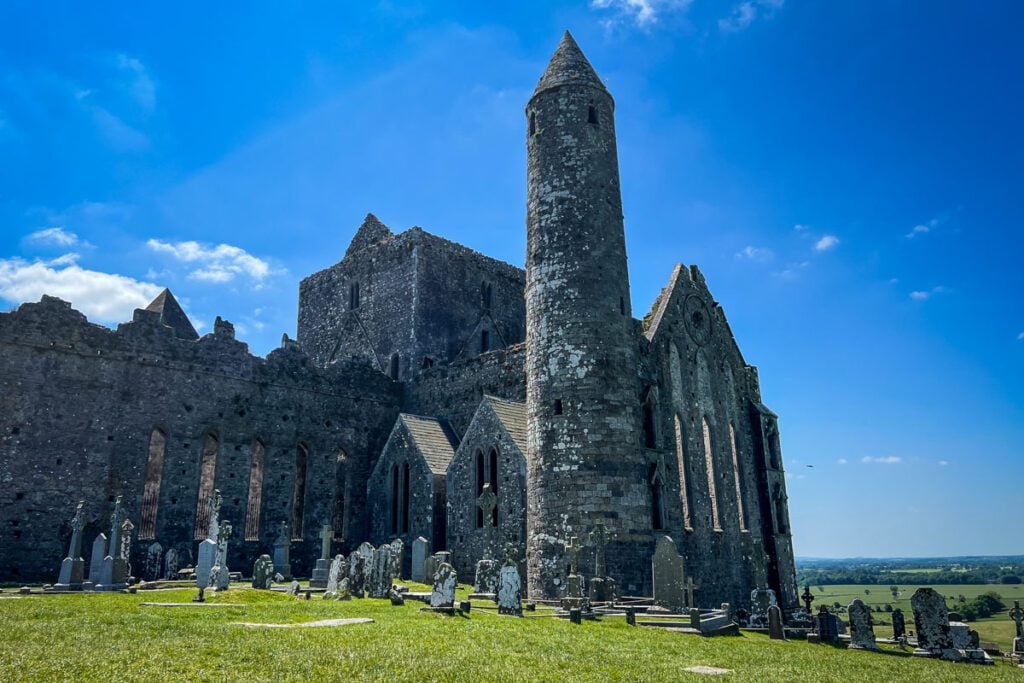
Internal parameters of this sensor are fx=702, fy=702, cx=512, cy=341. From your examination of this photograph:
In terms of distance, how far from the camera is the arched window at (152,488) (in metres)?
24.6

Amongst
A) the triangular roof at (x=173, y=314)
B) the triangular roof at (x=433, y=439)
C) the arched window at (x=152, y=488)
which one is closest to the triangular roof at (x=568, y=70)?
the triangular roof at (x=433, y=439)

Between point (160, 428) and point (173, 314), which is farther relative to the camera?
point (173, 314)

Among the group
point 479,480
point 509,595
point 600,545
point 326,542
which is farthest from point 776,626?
point 326,542

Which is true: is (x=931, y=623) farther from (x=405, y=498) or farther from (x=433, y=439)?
(x=405, y=498)

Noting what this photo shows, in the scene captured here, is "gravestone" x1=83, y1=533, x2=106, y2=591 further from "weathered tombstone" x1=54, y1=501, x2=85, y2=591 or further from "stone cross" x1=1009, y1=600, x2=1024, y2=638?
"stone cross" x1=1009, y1=600, x2=1024, y2=638

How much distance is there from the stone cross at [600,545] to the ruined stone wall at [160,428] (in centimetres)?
1314

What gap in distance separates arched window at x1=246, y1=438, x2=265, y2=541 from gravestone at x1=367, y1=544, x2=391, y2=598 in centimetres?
1016

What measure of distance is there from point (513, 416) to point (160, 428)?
12.5 metres

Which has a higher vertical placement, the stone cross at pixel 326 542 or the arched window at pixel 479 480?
the arched window at pixel 479 480

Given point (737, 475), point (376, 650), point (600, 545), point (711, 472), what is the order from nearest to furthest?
1. point (376, 650)
2. point (600, 545)
3. point (711, 472)
4. point (737, 475)

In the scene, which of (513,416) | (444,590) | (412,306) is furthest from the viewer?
(412,306)

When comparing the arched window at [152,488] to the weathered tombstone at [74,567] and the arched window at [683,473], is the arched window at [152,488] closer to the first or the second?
the weathered tombstone at [74,567]

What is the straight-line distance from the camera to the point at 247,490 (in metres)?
26.6

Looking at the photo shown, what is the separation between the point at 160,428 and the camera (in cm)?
2481
